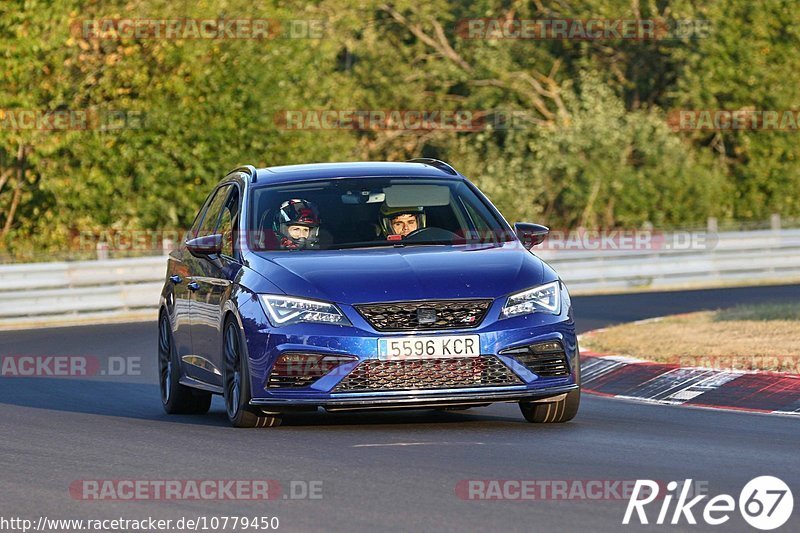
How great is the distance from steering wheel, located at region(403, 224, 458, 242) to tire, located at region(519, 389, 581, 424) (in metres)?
1.19

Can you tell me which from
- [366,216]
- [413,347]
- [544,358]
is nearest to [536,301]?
[544,358]

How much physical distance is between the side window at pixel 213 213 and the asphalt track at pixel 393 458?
4.37 feet

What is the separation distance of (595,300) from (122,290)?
702 centimetres

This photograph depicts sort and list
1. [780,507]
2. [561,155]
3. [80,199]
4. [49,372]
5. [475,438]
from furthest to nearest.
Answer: [561,155] → [80,199] → [49,372] → [475,438] → [780,507]

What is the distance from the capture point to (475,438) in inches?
407

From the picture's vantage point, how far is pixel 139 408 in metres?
13.6

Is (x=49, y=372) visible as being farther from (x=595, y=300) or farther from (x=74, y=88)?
(x=74, y=88)

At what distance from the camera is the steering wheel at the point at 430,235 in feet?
37.6

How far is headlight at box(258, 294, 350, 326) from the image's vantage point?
33.9ft

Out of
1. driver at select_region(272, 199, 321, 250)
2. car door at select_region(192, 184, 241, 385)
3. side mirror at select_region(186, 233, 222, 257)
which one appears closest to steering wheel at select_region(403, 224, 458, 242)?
driver at select_region(272, 199, 321, 250)

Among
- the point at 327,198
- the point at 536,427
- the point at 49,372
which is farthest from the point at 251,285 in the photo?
the point at 49,372

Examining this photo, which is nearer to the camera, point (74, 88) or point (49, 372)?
point (49, 372)

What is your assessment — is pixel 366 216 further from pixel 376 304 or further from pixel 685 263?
pixel 685 263

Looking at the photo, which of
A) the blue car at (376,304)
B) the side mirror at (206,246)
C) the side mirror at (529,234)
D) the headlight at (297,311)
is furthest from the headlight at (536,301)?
Answer: the side mirror at (206,246)
